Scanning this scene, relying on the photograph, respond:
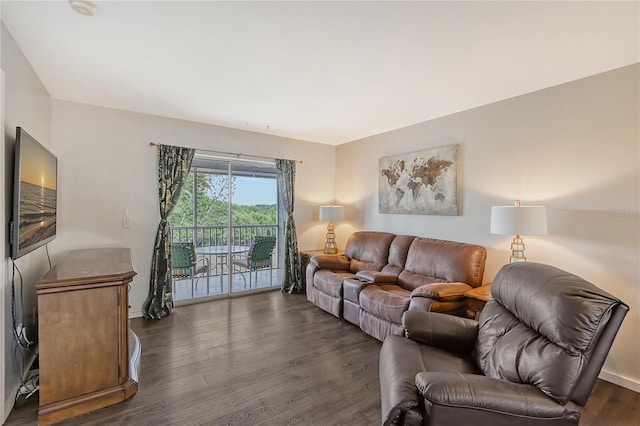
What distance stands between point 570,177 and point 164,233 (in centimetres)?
446

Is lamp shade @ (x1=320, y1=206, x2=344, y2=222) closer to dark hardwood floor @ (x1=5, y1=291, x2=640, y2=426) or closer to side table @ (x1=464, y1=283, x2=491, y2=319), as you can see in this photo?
dark hardwood floor @ (x1=5, y1=291, x2=640, y2=426)

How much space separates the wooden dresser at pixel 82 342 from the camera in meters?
1.88

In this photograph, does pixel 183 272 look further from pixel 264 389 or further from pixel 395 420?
pixel 395 420

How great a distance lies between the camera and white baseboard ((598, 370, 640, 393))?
7.48 ft

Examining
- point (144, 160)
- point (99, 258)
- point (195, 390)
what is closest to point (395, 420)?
point (195, 390)

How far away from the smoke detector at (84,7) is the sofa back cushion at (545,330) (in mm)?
2993

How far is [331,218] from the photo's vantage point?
4680 millimetres

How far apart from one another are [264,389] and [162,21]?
2.66 metres

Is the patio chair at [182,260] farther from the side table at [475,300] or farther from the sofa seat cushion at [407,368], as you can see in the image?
the side table at [475,300]

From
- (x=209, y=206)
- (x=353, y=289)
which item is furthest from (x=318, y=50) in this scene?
(x=209, y=206)

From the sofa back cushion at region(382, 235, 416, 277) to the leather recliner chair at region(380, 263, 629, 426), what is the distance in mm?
1983

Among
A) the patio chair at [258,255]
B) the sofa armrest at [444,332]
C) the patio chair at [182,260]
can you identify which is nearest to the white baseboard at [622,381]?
the sofa armrest at [444,332]

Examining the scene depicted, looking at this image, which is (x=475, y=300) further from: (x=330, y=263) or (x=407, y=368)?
(x=330, y=263)

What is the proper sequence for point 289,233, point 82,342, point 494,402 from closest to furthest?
point 494,402
point 82,342
point 289,233
